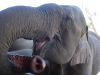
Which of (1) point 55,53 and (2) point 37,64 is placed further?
(1) point 55,53

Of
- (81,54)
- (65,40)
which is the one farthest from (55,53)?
(81,54)

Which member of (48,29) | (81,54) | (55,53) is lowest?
(81,54)

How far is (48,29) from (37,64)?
102 mm

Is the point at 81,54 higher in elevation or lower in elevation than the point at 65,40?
lower

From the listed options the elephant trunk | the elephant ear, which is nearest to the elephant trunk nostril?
the elephant trunk

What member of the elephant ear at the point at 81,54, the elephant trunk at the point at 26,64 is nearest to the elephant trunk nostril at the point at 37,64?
the elephant trunk at the point at 26,64

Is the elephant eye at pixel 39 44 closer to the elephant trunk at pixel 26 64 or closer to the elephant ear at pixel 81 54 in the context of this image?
the elephant trunk at pixel 26 64

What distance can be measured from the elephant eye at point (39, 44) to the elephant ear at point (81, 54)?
0.77ft

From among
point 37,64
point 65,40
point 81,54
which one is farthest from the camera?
point 81,54

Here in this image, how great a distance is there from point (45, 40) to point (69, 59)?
0.18 m

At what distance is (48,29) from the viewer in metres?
0.93

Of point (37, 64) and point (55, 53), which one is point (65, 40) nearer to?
point (55, 53)

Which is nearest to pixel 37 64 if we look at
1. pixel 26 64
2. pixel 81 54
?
pixel 26 64

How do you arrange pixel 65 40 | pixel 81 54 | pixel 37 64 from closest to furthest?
pixel 37 64 < pixel 65 40 < pixel 81 54
